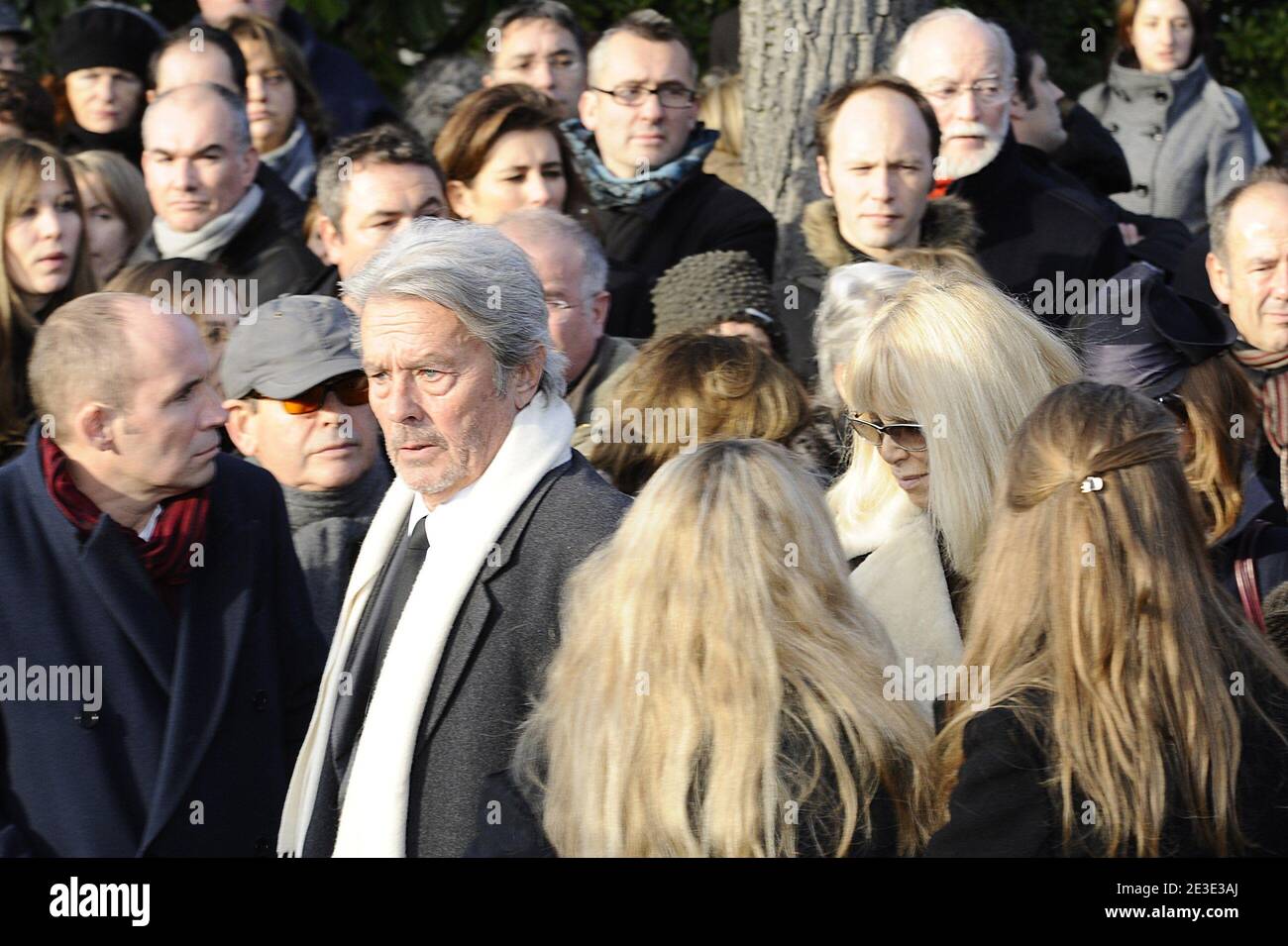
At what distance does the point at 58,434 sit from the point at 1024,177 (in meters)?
3.20

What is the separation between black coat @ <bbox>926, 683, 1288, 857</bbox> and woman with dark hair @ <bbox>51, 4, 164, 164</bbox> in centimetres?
507

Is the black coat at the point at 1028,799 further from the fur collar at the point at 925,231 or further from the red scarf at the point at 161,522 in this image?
the fur collar at the point at 925,231

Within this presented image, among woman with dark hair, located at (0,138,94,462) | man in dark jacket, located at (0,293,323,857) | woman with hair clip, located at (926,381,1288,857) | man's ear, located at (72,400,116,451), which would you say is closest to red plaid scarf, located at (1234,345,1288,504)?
woman with hair clip, located at (926,381,1288,857)

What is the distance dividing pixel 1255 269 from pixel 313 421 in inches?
105

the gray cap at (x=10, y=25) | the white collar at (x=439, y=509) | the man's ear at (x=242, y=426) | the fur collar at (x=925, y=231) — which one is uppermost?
the gray cap at (x=10, y=25)

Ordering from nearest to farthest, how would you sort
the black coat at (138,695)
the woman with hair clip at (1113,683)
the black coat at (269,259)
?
the woman with hair clip at (1113,683) < the black coat at (138,695) < the black coat at (269,259)

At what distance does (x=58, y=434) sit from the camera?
381 centimetres

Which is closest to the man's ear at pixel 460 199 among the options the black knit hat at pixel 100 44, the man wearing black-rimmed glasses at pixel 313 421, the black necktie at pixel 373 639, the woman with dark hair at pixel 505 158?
the woman with dark hair at pixel 505 158

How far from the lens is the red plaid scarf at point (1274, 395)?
4.68 meters

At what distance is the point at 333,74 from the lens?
7.62 meters

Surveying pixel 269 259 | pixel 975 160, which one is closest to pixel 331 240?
pixel 269 259

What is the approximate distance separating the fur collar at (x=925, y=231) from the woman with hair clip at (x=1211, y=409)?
2.77 feet

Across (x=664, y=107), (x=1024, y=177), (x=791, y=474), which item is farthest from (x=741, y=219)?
(x=791, y=474)

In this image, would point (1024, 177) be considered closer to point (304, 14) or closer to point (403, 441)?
point (403, 441)
